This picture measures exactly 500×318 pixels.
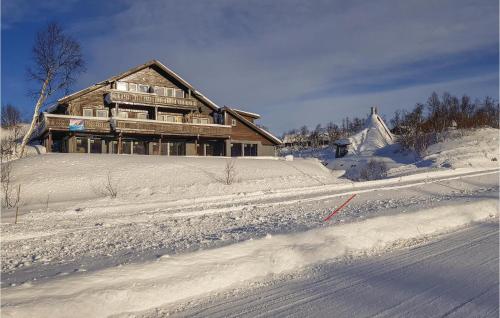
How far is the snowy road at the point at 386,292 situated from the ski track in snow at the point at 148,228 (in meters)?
1.83

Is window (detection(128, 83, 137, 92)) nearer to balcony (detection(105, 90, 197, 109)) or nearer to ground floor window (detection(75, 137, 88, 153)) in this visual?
balcony (detection(105, 90, 197, 109))

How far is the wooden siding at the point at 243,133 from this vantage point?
1529 inches

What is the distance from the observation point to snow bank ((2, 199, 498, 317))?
463 cm

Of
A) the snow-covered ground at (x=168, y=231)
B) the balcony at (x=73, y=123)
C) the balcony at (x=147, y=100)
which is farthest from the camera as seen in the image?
the balcony at (x=147, y=100)

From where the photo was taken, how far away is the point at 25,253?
25.8ft

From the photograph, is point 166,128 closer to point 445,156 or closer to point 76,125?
point 76,125

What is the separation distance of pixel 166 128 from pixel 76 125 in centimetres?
676

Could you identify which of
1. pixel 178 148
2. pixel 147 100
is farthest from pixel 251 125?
pixel 147 100

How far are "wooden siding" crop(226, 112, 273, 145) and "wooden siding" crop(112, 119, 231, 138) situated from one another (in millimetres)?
2363

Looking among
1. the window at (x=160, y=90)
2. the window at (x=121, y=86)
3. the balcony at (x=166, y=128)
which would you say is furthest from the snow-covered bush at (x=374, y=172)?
the window at (x=121, y=86)

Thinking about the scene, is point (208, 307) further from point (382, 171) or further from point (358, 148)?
point (358, 148)

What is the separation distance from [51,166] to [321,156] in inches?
1874

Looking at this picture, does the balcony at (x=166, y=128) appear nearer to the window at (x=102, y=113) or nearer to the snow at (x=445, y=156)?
the window at (x=102, y=113)

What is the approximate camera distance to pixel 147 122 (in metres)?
31.9
